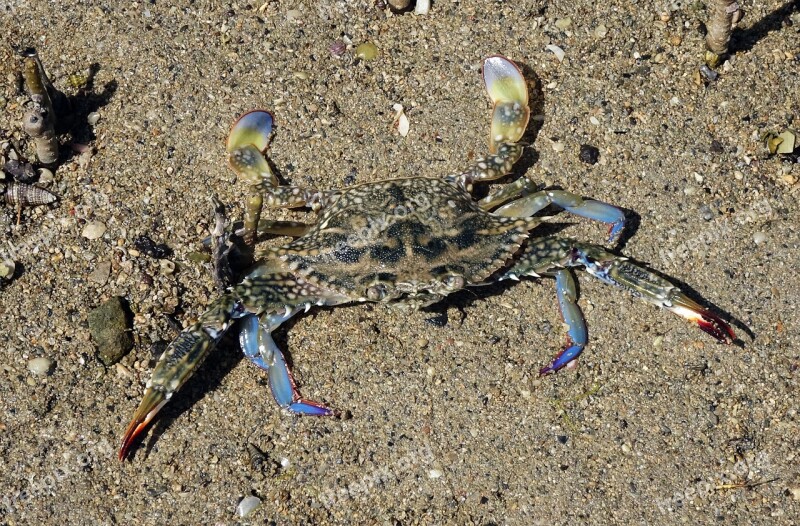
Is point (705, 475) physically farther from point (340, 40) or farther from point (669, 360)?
point (340, 40)

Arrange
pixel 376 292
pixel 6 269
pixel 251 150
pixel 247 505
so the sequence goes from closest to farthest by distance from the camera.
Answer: pixel 376 292 → pixel 247 505 → pixel 6 269 → pixel 251 150

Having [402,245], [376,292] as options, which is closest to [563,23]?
[402,245]

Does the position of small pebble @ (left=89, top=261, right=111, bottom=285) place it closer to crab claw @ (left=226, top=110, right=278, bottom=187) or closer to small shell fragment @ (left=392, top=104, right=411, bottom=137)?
crab claw @ (left=226, top=110, right=278, bottom=187)

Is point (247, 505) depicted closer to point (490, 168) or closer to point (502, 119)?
point (490, 168)

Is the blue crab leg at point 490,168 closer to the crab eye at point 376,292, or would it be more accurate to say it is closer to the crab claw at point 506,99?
the crab claw at point 506,99

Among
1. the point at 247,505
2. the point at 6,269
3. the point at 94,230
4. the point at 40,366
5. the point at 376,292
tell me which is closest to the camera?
the point at 376,292

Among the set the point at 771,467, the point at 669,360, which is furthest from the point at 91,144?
the point at 771,467
